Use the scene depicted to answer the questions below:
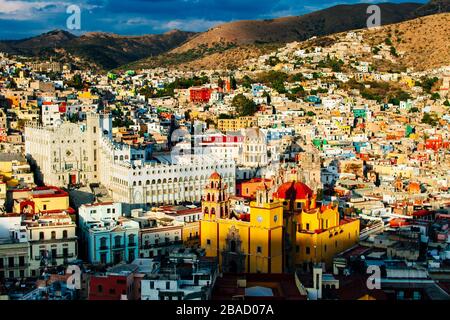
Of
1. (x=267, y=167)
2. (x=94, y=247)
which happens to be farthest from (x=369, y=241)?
(x=267, y=167)

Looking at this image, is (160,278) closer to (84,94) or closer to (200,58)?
(84,94)

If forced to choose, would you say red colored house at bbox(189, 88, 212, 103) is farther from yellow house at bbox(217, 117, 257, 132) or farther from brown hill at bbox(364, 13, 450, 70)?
brown hill at bbox(364, 13, 450, 70)

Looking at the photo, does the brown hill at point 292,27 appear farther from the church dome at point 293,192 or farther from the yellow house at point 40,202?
the church dome at point 293,192

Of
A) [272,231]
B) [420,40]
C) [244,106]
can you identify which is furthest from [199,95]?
[272,231]

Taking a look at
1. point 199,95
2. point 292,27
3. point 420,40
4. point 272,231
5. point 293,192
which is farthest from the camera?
point 292,27

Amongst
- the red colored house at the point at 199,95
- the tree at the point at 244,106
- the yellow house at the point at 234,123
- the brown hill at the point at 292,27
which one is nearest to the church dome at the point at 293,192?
the yellow house at the point at 234,123

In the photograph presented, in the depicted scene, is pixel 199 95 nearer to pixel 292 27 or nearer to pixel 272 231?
pixel 272 231

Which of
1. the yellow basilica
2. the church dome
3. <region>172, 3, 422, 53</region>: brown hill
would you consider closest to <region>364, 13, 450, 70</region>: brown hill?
<region>172, 3, 422, 53</region>: brown hill
